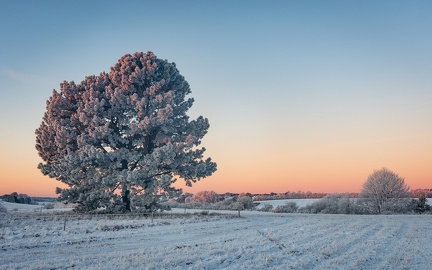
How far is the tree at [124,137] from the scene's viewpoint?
3142cm

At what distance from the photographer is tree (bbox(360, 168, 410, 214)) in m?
51.9

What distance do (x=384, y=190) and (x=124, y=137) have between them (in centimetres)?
4300

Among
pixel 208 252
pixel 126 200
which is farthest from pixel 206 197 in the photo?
pixel 208 252

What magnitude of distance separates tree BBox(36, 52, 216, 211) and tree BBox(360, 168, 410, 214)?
106 ft

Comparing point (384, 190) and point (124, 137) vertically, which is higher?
point (124, 137)

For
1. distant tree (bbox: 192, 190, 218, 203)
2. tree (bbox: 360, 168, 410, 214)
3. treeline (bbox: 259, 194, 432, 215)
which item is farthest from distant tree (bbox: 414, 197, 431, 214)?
distant tree (bbox: 192, 190, 218, 203)

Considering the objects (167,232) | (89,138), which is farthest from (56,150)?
(167,232)

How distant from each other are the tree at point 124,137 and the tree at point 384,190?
32.2 m

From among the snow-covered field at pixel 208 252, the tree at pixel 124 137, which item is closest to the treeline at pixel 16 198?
the tree at pixel 124 137

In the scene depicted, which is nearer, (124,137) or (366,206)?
(124,137)

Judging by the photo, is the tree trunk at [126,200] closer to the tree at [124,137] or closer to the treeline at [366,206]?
the tree at [124,137]

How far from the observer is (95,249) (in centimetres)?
1418

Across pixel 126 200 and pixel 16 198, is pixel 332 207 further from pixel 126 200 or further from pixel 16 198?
pixel 16 198

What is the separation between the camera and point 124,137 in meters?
33.4
